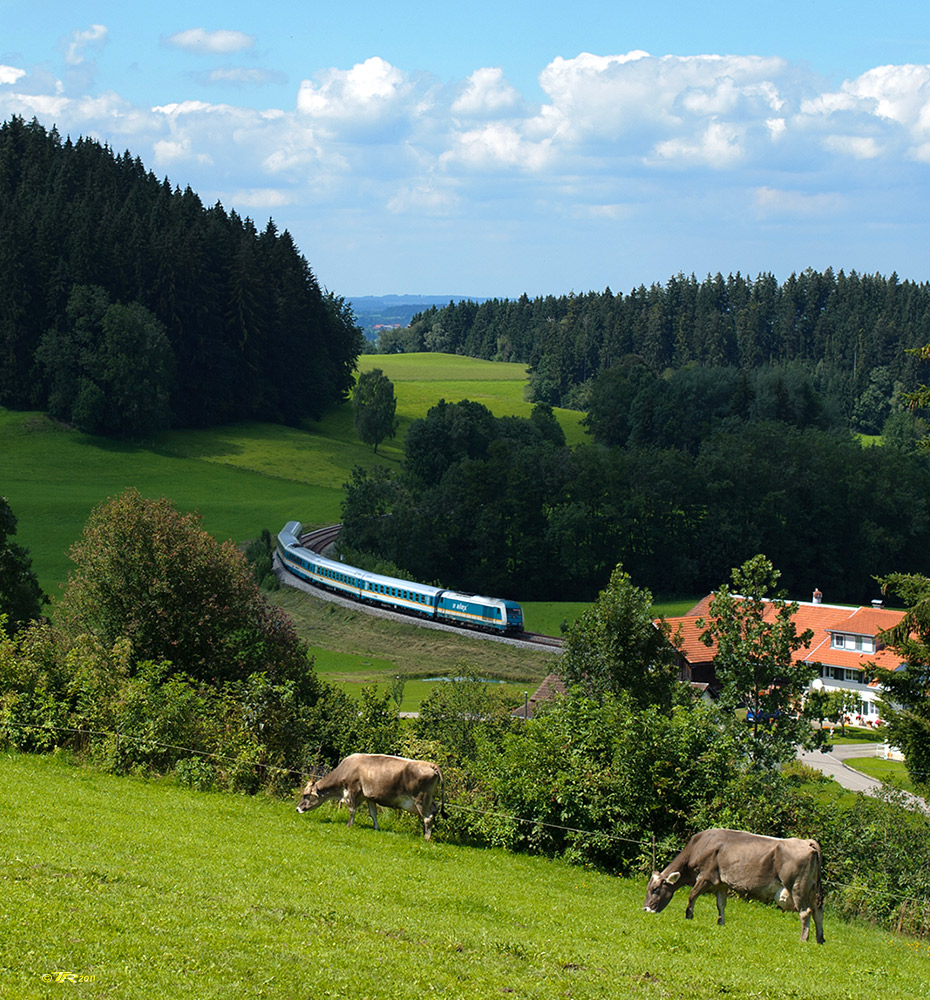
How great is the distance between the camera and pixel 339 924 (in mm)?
11547

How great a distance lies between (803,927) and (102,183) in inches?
4779

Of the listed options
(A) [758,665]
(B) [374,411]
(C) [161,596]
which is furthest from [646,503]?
(A) [758,665]

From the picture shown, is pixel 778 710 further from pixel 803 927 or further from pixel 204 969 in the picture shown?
pixel 204 969

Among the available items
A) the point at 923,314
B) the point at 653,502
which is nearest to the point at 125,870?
the point at 653,502

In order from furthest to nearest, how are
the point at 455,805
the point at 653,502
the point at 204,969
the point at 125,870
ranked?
the point at 653,502 < the point at 455,805 < the point at 125,870 < the point at 204,969

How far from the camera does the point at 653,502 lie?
96.2m

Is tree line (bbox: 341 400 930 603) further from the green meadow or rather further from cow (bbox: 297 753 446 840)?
cow (bbox: 297 753 446 840)

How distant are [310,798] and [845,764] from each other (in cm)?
3753

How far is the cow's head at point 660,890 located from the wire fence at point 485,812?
2434mm

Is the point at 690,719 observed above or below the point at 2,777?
above

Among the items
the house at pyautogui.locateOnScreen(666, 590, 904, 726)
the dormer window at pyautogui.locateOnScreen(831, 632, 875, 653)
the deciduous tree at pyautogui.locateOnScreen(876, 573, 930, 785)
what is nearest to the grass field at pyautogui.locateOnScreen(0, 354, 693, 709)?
the house at pyautogui.locateOnScreen(666, 590, 904, 726)

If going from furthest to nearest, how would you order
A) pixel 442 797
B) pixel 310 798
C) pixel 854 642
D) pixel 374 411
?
pixel 374 411 → pixel 854 642 → pixel 310 798 → pixel 442 797

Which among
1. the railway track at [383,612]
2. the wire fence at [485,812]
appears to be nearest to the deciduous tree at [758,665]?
the wire fence at [485,812]

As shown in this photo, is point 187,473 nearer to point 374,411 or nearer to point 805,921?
point 374,411
